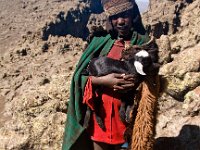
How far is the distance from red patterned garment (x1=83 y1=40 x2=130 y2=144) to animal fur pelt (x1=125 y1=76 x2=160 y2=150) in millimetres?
126

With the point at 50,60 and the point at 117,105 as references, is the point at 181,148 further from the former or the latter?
the point at 50,60

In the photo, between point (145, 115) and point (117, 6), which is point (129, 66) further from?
point (117, 6)

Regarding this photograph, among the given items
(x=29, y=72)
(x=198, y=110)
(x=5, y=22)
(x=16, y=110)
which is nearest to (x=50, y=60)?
(x=29, y=72)

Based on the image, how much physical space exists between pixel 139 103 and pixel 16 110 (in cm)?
160

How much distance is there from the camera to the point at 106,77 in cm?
283

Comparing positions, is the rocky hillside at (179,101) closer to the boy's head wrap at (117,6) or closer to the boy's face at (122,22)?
the boy's face at (122,22)

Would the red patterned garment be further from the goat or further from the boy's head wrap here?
the boy's head wrap

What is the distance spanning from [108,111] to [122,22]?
61 cm

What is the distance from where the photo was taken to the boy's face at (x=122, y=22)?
2.96m

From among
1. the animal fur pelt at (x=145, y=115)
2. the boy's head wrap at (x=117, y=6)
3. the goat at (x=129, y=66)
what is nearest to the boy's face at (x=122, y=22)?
the boy's head wrap at (x=117, y=6)

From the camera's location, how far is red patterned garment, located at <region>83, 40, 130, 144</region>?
9.57ft

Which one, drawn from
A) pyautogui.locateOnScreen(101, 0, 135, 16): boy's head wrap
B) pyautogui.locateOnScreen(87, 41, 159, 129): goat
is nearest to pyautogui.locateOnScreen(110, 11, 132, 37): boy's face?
pyautogui.locateOnScreen(101, 0, 135, 16): boy's head wrap

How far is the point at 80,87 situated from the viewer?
3.01m

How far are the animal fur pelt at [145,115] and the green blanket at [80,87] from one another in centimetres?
34
